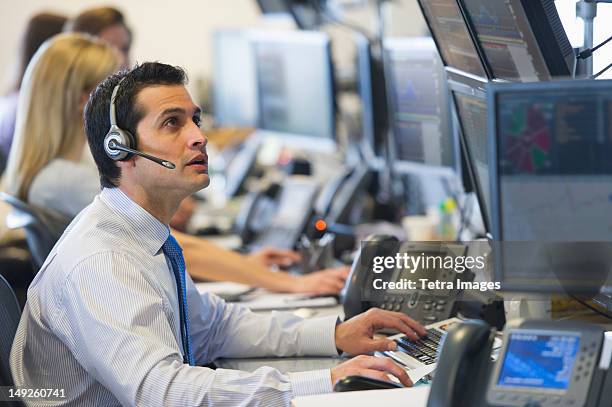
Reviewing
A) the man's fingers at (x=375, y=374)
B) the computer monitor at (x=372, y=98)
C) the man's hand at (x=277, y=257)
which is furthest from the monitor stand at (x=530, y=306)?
the computer monitor at (x=372, y=98)

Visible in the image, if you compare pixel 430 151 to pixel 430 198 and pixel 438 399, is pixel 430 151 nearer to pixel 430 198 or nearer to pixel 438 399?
pixel 430 198

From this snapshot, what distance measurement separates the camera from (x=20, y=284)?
9.16 feet

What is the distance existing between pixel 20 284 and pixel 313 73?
1.33m

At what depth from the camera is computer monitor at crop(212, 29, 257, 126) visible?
426cm

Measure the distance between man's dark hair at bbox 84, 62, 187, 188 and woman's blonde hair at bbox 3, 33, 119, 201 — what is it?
3.12 ft

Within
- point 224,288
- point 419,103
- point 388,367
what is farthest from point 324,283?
point 388,367

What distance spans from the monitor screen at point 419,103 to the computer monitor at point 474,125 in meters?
0.44

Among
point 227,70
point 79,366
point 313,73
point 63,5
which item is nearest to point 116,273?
point 79,366

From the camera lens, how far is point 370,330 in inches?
79.4

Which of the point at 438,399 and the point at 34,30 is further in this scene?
the point at 34,30

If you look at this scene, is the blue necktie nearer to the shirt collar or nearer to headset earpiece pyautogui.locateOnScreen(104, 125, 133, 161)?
the shirt collar

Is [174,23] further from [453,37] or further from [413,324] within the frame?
[413,324]

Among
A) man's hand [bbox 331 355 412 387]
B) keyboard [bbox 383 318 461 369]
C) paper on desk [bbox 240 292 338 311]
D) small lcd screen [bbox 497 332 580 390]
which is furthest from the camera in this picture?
paper on desk [bbox 240 292 338 311]

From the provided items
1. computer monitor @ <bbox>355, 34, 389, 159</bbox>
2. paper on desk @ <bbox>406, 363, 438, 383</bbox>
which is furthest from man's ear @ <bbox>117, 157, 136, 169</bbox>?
Result: computer monitor @ <bbox>355, 34, 389, 159</bbox>
